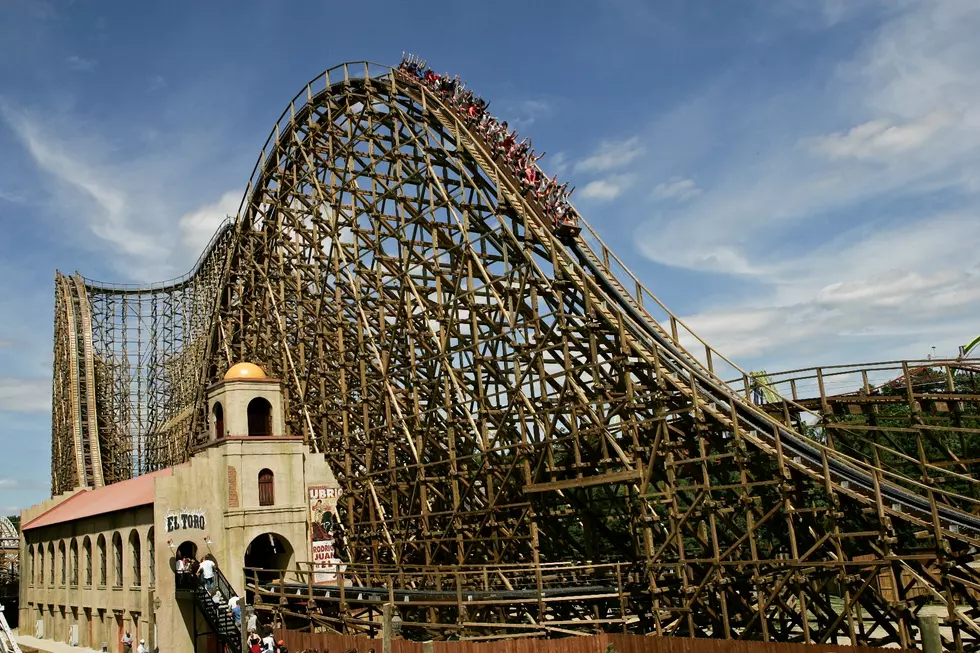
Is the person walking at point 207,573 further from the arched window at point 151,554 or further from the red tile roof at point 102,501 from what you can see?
the red tile roof at point 102,501

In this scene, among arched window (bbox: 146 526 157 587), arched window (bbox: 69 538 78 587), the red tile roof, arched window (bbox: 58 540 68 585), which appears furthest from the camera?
arched window (bbox: 58 540 68 585)

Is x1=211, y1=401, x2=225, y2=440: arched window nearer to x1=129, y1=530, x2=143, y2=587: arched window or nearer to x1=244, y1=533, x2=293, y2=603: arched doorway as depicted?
x1=244, y1=533, x2=293, y2=603: arched doorway

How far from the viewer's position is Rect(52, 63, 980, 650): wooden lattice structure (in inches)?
617

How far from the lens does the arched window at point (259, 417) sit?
25625 mm

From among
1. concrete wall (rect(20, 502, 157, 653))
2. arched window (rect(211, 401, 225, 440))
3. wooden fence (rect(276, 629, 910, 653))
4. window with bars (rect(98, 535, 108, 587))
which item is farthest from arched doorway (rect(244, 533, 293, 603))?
wooden fence (rect(276, 629, 910, 653))

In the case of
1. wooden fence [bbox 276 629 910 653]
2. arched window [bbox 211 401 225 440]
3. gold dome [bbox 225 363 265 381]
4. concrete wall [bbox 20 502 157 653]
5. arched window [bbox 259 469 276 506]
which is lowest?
wooden fence [bbox 276 629 910 653]

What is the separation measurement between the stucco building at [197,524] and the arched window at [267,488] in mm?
27

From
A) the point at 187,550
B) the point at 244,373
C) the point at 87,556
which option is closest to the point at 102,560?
the point at 87,556

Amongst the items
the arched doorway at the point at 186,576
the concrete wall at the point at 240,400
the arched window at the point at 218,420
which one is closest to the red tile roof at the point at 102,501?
the arched window at the point at 218,420

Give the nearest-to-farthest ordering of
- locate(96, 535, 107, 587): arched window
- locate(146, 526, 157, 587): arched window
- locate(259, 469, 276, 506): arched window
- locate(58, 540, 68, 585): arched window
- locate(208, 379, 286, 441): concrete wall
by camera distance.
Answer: locate(146, 526, 157, 587): arched window → locate(259, 469, 276, 506): arched window → locate(208, 379, 286, 441): concrete wall → locate(96, 535, 107, 587): arched window → locate(58, 540, 68, 585): arched window

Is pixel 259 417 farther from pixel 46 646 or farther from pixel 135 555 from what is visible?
pixel 46 646

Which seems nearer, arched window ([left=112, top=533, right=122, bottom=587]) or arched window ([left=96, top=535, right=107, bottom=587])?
arched window ([left=112, top=533, right=122, bottom=587])

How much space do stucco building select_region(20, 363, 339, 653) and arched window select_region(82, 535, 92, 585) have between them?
0.03 m

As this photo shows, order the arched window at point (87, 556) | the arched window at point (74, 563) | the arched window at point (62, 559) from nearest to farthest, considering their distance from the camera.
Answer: the arched window at point (87, 556) < the arched window at point (74, 563) < the arched window at point (62, 559)
